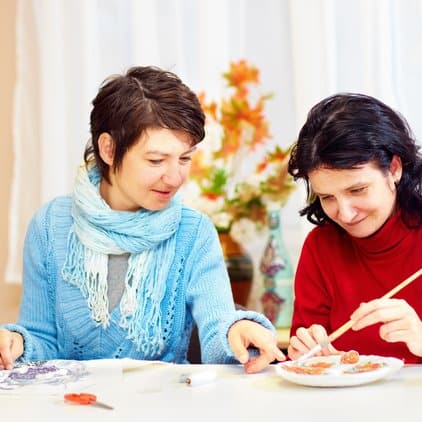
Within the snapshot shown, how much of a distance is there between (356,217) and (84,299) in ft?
2.09

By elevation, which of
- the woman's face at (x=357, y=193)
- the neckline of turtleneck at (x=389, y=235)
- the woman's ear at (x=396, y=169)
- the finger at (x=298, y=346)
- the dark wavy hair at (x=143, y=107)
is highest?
the dark wavy hair at (x=143, y=107)

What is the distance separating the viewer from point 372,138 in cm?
191

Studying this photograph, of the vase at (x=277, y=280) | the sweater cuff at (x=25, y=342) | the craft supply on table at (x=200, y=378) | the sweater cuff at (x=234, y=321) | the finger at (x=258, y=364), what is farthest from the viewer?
the vase at (x=277, y=280)

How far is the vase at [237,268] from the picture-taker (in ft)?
9.21

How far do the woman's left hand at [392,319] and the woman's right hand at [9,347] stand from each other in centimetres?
70

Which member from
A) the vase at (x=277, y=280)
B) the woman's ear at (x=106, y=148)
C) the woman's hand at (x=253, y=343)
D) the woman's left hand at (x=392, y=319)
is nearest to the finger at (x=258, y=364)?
the woman's hand at (x=253, y=343)

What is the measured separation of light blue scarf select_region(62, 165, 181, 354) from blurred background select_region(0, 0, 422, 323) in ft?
2.41

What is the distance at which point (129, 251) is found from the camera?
2105 millimetres

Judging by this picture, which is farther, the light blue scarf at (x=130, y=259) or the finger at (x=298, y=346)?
the light blue scarf at (x=130, y=259)

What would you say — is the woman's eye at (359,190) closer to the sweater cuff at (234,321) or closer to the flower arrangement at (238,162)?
the sweater cuff at (234,321)

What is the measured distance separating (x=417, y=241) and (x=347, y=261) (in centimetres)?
16

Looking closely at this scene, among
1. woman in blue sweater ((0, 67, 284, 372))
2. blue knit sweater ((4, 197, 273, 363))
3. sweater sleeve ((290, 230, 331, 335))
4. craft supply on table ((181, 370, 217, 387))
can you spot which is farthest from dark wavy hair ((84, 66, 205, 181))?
craft supply on table ((181, 370, 217, 387))

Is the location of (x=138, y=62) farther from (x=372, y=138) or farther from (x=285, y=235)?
(x=372, y=138)

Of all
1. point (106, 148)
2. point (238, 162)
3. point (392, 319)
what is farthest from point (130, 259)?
point (238, 162)
